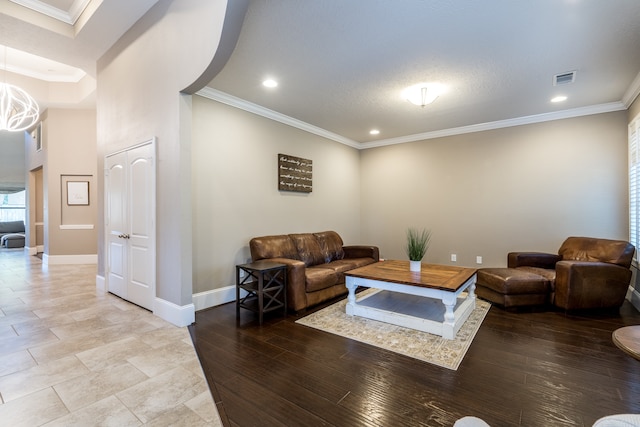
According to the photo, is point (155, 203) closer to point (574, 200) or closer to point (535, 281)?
point (535, 281)

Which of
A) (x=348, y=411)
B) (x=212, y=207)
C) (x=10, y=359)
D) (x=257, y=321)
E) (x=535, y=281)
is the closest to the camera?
(x=348, y=411)

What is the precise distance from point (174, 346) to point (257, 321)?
888 mm

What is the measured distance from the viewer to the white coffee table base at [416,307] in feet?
9.41

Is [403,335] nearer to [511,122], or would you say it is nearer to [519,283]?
[519,283]

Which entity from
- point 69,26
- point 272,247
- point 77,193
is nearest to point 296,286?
point 272,247

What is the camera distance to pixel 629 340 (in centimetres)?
116

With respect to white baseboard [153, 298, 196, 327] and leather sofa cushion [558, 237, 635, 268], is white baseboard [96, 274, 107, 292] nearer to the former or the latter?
white baseboard [153, 298, 196, 327]

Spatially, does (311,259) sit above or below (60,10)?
below

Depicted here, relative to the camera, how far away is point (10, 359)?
95.2 inches

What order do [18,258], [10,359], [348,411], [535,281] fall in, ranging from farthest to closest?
[18,258] → [535,281] → [10,359] → [348,411]

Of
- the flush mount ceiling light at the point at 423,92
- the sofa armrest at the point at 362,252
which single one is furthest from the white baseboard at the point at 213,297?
the flush mount ceiling light at the point at 423,92

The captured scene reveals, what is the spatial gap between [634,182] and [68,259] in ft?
34.7

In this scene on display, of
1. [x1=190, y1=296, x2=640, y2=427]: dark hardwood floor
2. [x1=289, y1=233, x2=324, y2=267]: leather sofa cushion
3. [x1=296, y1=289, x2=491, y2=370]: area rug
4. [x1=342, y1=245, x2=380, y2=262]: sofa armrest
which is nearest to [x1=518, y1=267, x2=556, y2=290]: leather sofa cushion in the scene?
[x1=190, y1=296, x2=640, y2=427]: dark hardwood floor

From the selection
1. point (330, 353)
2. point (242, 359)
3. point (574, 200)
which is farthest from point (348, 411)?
point (574, 200)
